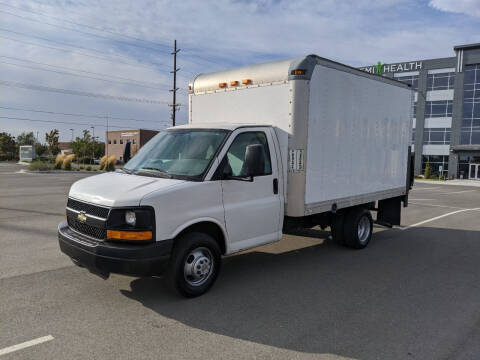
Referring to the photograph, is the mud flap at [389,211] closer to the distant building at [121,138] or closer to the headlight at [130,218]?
the headlight at [130,218]

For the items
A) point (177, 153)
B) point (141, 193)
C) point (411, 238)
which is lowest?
point (411, 238)

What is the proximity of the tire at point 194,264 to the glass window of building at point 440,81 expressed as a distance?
5371cm

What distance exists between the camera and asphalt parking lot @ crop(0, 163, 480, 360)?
3.68 m

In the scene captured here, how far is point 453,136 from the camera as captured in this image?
49219mm

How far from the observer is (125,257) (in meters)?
4.20

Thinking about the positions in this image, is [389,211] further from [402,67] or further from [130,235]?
[402,67]

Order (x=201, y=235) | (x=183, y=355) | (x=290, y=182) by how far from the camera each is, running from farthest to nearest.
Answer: (x=290, y=182)
(x=201, y=235)
(x=183, y=355)

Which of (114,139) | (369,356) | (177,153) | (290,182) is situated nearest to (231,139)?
(177,153)

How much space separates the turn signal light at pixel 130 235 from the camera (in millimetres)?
4262

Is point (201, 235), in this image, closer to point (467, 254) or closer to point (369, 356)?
point (369, 356)

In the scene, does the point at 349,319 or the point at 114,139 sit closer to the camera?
the point at 349,319

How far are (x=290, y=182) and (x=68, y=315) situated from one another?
340 cm

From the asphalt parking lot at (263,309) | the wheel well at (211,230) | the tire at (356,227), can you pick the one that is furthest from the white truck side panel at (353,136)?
the wheel well at (211,230)

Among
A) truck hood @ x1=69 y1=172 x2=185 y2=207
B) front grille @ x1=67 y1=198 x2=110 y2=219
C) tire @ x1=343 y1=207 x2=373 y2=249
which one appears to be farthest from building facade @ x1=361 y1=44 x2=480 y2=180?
front grille @ x1=67 y1=198 x2=110 y2=219
